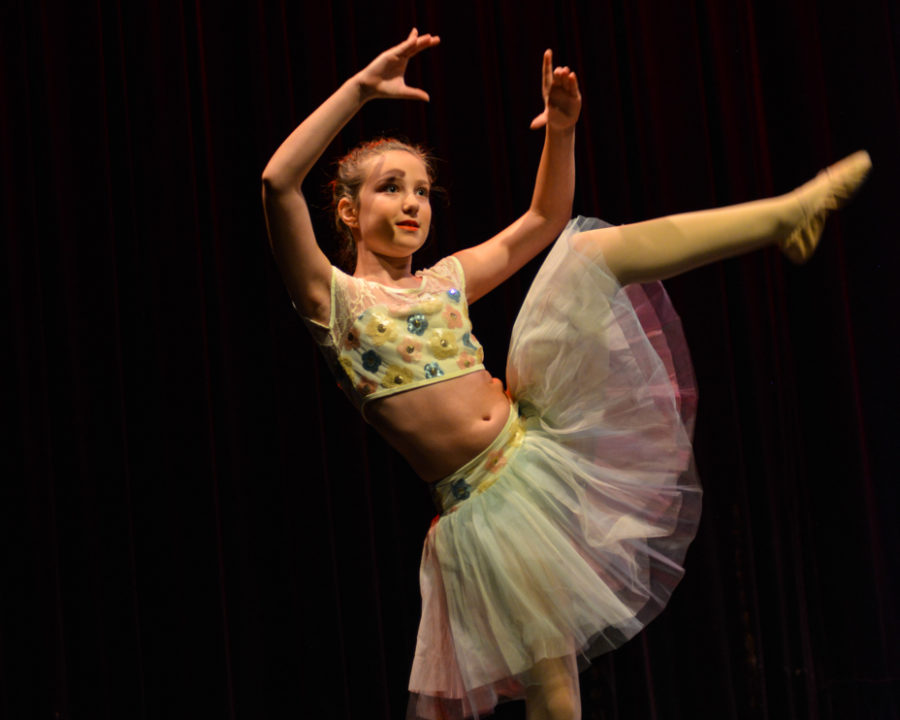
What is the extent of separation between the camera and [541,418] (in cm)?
Result: 175

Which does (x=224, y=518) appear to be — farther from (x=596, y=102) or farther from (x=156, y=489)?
(x=596, y=102)

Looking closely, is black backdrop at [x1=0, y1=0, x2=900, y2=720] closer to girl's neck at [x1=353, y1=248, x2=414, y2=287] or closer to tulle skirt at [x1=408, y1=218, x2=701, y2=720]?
girl's neck at [x1=353, y1=248, x2=414, y2=287]

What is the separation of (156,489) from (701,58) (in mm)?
1841

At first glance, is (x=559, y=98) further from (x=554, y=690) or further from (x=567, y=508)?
(x=554, y=690)

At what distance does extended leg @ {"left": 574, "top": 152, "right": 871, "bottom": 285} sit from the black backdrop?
0.90m

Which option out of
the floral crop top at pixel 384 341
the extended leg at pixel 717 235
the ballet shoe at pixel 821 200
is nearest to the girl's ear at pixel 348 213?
the floral crop top at pixel 384 341

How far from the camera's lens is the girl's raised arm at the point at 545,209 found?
6.10ft

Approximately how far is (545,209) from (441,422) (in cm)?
50

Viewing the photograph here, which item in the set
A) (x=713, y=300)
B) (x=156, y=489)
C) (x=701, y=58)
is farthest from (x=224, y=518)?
(x=701, y=58)

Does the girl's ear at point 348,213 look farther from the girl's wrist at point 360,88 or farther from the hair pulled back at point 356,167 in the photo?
the girl's wrist at point 360,88

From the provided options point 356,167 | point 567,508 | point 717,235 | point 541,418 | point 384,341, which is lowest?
point 567,508

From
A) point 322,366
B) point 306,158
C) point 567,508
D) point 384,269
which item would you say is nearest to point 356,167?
point 384,269

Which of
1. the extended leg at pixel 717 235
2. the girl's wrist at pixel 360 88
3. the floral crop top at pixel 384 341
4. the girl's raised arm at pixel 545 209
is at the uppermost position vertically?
the girl's wrist at pixel 360 88

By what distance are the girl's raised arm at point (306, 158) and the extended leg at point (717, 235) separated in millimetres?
427
